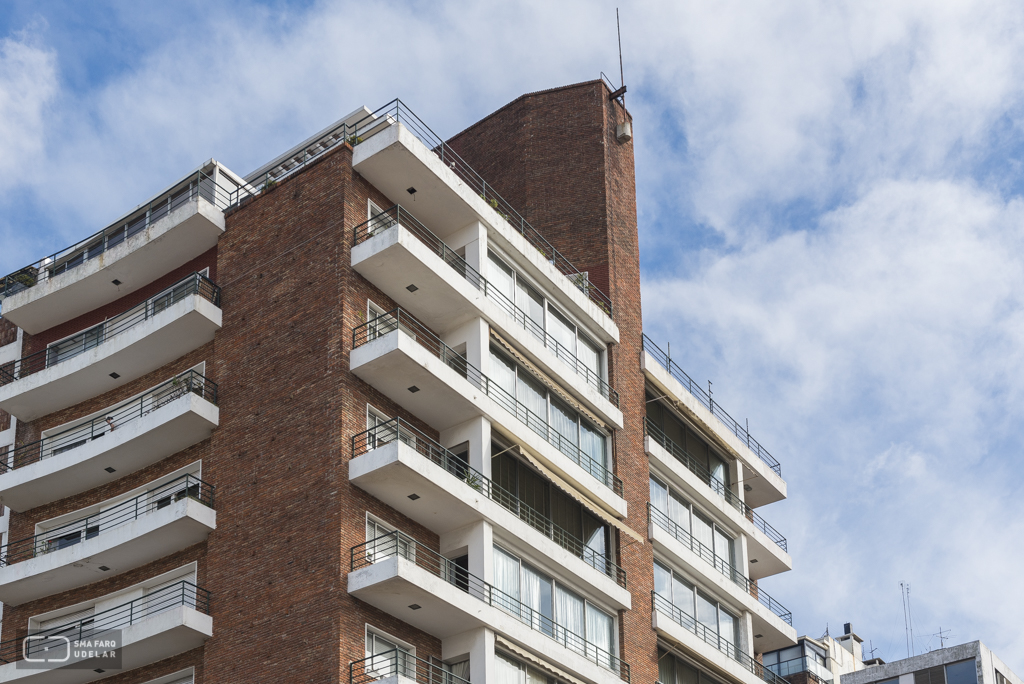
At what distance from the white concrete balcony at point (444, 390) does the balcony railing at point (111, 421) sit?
5.34 meters

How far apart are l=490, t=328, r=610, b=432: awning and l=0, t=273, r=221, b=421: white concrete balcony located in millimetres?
8578

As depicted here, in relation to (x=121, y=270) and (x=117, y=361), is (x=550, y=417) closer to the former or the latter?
(x=117, y=361)

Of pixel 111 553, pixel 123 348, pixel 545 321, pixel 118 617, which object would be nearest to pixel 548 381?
pixel 545 321

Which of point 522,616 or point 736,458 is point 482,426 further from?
point 736,458

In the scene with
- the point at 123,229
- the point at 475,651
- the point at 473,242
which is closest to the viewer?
the point at 475,651

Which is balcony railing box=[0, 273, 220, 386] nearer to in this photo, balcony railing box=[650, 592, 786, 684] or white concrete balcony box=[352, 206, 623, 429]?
white concrete balcony box=[352, 206, 623, 429]

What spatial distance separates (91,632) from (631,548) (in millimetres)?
16726

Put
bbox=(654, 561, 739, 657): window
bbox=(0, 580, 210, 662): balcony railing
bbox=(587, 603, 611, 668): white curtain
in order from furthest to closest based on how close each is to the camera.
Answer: bbox=(654, 561, 739, 657): window → bbox=(587, 603, 611, 668): white curtain → bbox=(0, 580, 210, 662): balcony railing

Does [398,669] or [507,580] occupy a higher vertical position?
[507,580]

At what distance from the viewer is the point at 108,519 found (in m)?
40.6

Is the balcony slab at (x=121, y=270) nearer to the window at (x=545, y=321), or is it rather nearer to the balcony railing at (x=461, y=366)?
the balcony railing at (x=461, y=366)

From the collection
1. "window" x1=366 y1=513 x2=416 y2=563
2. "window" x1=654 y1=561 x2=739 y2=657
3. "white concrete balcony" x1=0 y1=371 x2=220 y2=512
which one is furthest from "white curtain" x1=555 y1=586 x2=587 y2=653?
"white concrete balcony" x1=0 y1=371 x2=220 y2=512

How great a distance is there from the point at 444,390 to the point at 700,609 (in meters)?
15.0

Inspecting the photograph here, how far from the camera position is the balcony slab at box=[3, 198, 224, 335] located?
42.2 metres
